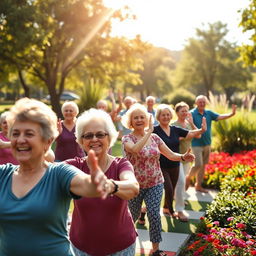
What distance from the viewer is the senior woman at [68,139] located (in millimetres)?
6289

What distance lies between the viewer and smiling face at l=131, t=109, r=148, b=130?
16.2 feet

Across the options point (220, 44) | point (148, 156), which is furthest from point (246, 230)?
point (220, 44)

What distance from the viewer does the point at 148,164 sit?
4809 mm

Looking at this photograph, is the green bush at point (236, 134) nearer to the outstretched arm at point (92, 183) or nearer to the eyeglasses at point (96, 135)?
the eyeglasses at point (96, 135)

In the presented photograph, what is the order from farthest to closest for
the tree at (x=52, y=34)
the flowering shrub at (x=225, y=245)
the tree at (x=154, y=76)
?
the tree at (x=154, y=76), the tree at (x=52, y=34), the flowering shrub at (x=225, y=245)

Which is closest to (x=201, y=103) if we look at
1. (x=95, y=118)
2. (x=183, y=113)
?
(x=183, y=113)

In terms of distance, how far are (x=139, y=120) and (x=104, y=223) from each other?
7.61ft

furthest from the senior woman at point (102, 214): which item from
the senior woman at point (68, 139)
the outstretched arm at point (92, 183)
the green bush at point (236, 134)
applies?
the green bush at point (236, 134)

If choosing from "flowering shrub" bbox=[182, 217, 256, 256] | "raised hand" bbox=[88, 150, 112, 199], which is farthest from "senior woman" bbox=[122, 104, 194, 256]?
"raised hand" bbox=[88, 150, 112, 199]

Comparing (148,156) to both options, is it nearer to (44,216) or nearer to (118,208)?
(118,208)

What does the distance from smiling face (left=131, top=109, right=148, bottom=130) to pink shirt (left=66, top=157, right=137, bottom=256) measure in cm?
207

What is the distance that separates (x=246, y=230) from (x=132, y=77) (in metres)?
29.8

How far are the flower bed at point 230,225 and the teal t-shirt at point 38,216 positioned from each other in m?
2.49

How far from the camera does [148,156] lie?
4.79 metres
